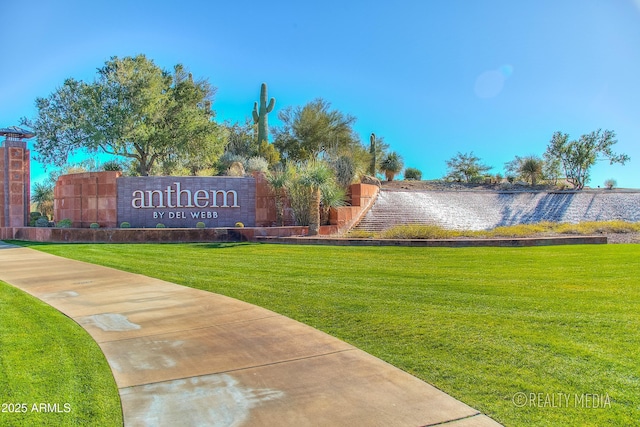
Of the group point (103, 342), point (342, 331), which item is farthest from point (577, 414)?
point (103, 342)

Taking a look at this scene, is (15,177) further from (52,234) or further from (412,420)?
(412,420)

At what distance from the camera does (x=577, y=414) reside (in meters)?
3.47

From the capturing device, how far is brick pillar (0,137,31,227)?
2345 cm

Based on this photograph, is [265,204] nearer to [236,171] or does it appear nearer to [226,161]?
[236,171]

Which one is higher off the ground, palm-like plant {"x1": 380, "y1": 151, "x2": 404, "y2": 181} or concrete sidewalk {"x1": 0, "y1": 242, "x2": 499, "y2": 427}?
palm-like plant {"x1": 380, "y1": 151, "x2": 404, "y2": 181}

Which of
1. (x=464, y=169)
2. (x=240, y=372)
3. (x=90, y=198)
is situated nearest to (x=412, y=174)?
(x=464, y=169)

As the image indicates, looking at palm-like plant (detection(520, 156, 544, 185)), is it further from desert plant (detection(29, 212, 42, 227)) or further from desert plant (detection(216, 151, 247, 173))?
desert plant (detection(29, 212, 42, 227))

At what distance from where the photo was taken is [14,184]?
23.7 m

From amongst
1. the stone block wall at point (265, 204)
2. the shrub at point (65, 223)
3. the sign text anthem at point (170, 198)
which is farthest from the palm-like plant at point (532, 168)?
the shrub at point (65, 223)

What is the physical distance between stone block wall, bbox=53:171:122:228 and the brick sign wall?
0.36m

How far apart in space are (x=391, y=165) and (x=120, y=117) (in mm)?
22846

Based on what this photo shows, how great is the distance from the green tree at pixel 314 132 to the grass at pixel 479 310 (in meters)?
28.1

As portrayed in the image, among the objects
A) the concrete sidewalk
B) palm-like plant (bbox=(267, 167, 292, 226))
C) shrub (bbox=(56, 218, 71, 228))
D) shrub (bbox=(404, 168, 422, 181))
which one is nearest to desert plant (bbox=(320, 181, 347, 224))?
palm-like plant (bbox=(267, 167, 292, 226))

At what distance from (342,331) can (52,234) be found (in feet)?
55.8
